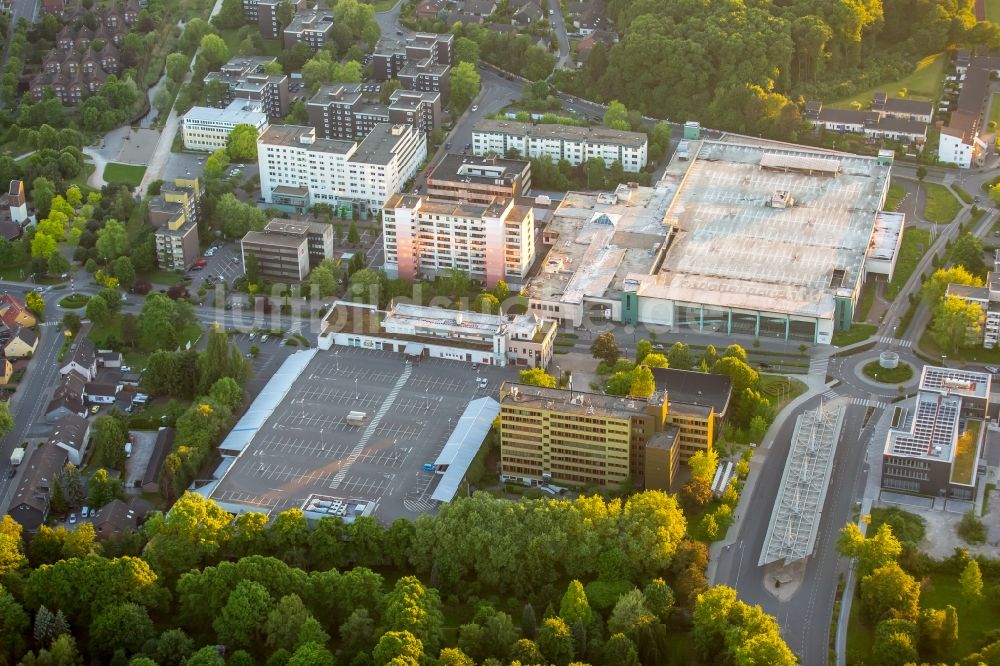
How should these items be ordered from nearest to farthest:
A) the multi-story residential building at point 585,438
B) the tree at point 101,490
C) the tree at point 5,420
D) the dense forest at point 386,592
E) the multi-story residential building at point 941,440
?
the dense forest at point 386,592
the multi-story residential building at point 941,440
the multi-story residential building at point 585,438
the tree at point 101,490
the tree at point 5,420

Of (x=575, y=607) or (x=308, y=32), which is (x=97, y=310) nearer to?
(x=575, y=607)

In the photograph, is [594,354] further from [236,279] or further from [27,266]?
[27,266]

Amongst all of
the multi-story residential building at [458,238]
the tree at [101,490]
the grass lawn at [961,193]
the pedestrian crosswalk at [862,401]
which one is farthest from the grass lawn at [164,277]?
the grass lawn at [961,193]

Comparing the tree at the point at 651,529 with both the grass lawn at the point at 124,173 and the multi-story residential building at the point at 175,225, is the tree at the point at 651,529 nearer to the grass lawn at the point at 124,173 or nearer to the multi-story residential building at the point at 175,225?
the multi-story residential building at the point at 175,225

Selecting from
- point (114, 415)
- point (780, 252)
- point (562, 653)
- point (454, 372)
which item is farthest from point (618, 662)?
point (780, 252)

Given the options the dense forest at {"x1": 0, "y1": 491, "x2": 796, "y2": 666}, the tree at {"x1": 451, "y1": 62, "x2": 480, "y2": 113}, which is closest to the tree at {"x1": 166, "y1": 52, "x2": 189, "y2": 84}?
the tree at {"x1": 451, "y1": 62, "x2": 480, "y2": 113}
